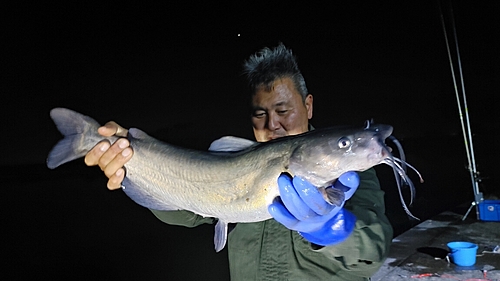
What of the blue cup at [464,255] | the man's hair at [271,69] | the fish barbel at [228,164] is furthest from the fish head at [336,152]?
the blue cup at [464,255]

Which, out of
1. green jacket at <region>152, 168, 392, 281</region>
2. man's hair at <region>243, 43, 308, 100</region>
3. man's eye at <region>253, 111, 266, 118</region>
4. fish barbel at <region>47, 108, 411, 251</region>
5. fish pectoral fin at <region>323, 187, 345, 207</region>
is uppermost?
man's hair at <region>243, 43, 308, 100</region>

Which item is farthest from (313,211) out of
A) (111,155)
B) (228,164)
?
(111,155)

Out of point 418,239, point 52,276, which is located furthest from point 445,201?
point 52,276

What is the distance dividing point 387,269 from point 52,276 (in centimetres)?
781

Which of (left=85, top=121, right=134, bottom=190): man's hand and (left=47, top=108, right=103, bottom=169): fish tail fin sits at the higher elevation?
(left=47, top=108, right=103, bottom=169): fish tail fin

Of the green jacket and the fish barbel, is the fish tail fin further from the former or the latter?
the green jacket

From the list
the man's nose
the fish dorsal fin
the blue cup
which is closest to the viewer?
the fish dorsal fin

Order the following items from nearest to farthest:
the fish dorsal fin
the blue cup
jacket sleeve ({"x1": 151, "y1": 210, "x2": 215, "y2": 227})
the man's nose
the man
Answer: the man < the fish dorsal fin < jacket sleeve ({"x1": 151, "y1": 210, "x2": 215, "y2": 227}) < the man's nose < the blue cup

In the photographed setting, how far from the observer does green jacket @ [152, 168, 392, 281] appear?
2.21 metres

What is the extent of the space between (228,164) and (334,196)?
0.62 meters

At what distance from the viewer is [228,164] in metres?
2.38

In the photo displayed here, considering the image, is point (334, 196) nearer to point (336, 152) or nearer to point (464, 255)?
point (336, 152)

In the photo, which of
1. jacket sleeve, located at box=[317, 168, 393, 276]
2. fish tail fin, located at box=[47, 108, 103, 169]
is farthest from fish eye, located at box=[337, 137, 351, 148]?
fish tail fin, located at box=[47, 108, 103, 169]

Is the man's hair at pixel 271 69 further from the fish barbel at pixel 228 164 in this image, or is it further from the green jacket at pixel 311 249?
the green jacket at pixel 311 249
